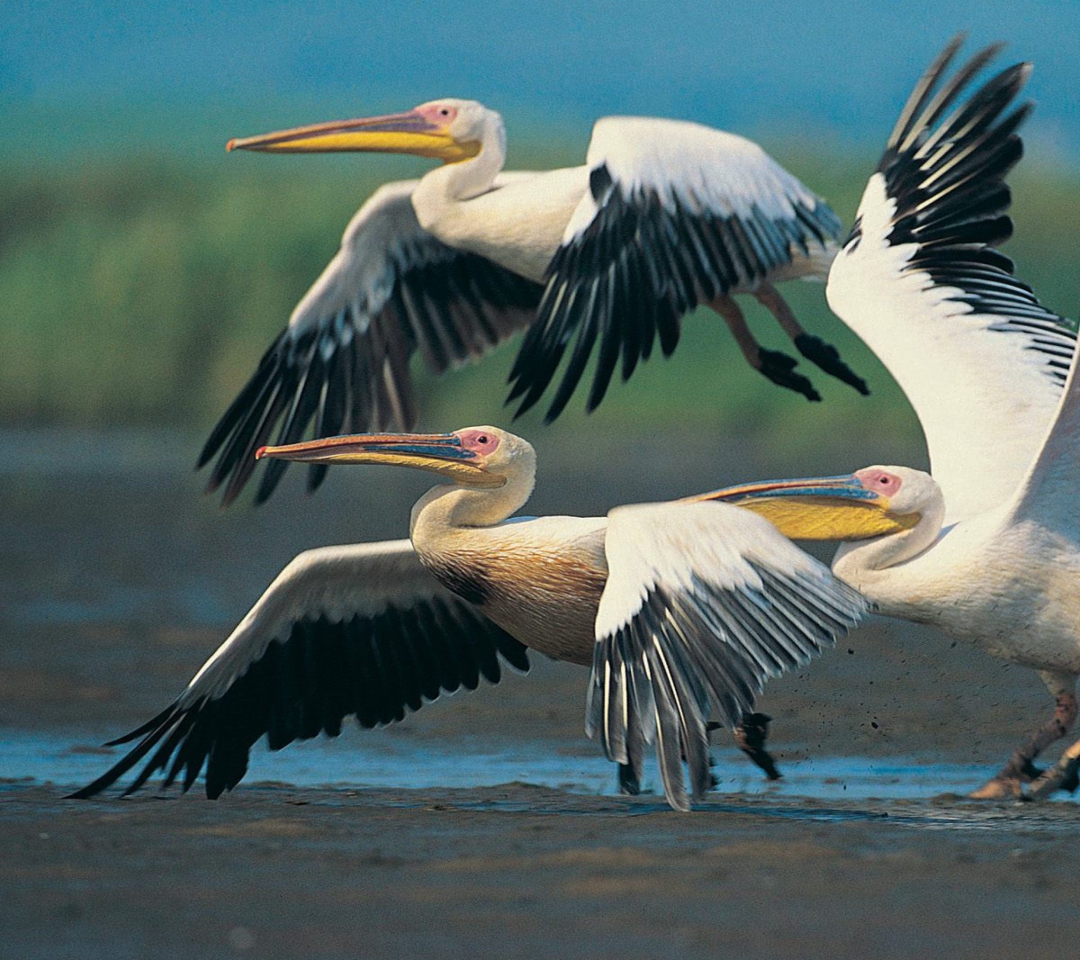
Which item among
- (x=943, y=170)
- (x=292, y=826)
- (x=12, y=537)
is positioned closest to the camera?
(x=292, y=826)

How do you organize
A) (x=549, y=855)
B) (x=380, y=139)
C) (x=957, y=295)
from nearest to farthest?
(x=549, y=855), (x=957, y=295), (x=380, y=139)

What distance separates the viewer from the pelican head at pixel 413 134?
27.2 feet

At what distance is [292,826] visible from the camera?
19.1 ft

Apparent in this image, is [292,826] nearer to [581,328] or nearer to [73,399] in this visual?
[581,328]

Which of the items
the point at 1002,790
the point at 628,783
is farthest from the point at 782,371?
the point at 628,783

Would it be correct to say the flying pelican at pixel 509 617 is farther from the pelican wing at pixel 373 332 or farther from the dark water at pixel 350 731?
the pelican wing at pixel 373 332

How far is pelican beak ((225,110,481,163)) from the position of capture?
8281 mm

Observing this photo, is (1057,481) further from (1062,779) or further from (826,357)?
(826,357)

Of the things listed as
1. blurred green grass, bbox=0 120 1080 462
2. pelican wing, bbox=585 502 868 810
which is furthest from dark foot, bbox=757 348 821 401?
blurred green grass, bbox=0 120 1080 462

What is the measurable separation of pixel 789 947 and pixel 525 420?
833 inches

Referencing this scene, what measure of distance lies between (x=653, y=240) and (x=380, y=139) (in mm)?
1729

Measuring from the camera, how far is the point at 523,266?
802 centimetres

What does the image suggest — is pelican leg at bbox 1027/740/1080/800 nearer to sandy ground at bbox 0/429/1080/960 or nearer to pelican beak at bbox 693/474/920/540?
sandy ground at bbox 0/429/1080/960

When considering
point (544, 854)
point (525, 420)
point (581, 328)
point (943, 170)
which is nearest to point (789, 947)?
point (544, 854)
